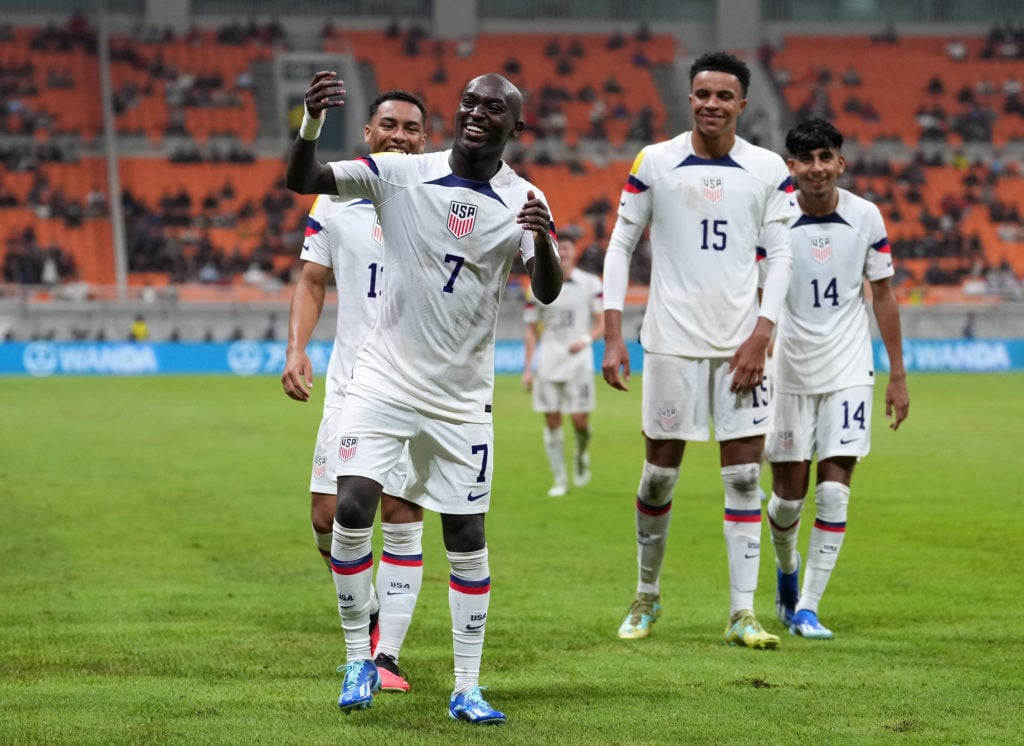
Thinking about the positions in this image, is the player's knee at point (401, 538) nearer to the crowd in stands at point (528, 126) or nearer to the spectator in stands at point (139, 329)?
the spectator in stands at point (139, 329)

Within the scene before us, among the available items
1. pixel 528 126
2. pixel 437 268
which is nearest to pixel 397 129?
pixel 437 268

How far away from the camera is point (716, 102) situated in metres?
7.27

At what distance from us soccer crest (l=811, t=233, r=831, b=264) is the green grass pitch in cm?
198

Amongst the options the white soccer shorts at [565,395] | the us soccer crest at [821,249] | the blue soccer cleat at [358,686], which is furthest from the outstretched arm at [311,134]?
the white soccer shorts at [565,395]

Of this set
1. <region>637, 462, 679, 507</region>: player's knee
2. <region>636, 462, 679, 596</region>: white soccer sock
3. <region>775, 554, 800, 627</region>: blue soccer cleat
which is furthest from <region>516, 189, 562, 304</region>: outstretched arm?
<region>775, 554, 800, 627</region>: blue soccer cleat

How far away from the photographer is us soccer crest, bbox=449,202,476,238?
570 centimetres

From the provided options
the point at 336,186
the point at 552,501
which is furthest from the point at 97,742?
the point at 552,501

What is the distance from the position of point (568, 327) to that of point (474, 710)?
34.7 feet

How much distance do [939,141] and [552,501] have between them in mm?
41517

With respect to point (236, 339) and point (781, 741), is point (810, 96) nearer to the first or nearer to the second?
point (236, 339)

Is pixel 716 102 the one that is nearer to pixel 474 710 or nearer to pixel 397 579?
pixel 397 579

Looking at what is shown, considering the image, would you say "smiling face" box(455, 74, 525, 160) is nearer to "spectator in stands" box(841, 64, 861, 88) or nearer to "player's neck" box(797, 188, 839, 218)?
"player's neck" box(797, 188, 839, 218)

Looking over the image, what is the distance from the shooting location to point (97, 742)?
16.8ft

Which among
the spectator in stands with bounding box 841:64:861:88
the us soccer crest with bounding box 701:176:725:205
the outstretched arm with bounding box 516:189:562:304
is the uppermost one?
the spectator in stands with bounding box 841:64:861:88
